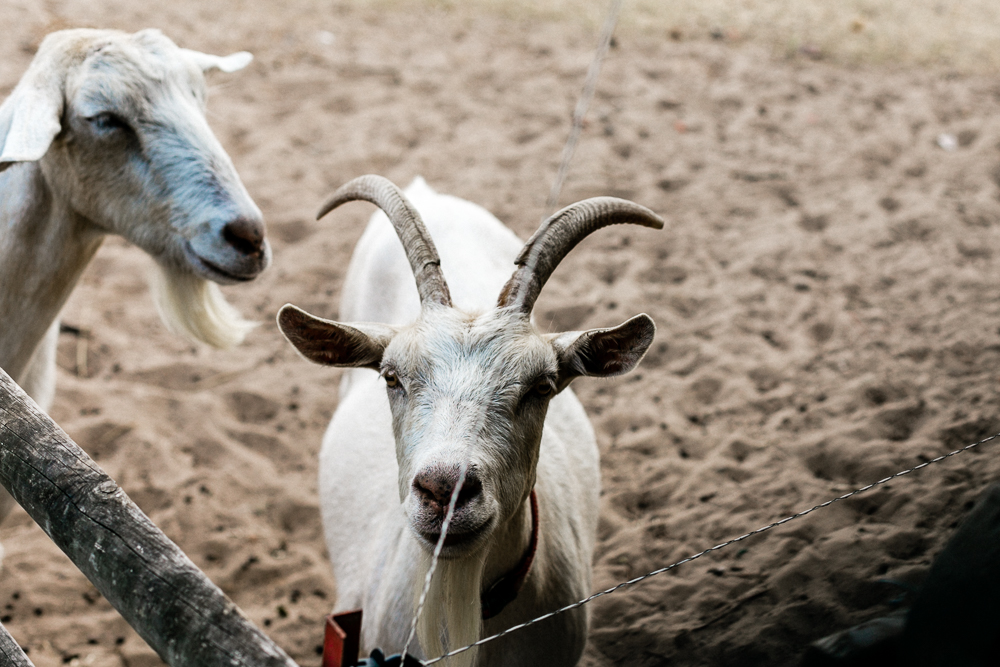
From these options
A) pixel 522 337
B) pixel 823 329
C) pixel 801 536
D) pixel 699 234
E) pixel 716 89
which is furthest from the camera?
pixel 716 89

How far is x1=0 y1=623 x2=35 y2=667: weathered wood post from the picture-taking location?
1909mm

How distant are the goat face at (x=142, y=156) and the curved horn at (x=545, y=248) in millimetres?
1084

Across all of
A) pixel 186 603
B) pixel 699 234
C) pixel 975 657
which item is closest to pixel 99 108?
pixel 186 603

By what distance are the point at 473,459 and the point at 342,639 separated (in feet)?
1.60

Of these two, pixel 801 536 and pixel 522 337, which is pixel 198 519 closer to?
pixel 522 337

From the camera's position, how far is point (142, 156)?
2.80 m

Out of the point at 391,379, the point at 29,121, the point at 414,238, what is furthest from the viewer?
the point at 29,121

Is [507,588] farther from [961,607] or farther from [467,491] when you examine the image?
[961,607]

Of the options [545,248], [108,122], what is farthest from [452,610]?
Answer: [108,122]

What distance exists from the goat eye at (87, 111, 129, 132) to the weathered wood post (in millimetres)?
1576

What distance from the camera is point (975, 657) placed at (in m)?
1.46

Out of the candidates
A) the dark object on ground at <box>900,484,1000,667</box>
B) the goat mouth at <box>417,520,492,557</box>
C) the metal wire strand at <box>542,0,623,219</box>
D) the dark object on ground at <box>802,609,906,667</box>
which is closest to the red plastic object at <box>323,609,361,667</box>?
the goat mouth at <box>417,520,492,557</box>

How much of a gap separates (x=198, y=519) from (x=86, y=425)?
854 mm

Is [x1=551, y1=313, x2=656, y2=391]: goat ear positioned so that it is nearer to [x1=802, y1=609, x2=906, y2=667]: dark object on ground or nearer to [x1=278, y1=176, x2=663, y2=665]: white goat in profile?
[x1=278, y1=176, x2=663, y2=665]: white goat in profile
